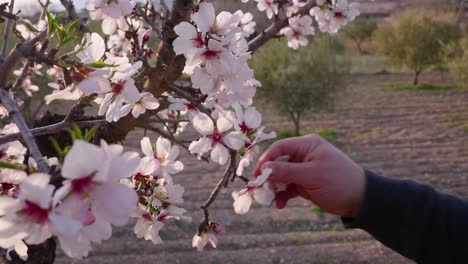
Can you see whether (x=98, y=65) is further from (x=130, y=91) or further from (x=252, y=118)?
(x=252, y=118)

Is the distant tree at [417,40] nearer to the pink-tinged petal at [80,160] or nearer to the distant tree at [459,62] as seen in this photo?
the distant tree at [459,62]

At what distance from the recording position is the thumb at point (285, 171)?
47.0 inches

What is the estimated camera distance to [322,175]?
131 centimetres

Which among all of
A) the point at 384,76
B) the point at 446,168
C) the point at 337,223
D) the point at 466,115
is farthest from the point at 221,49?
the point at 384,76

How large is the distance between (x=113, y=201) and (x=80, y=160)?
0.29 ft

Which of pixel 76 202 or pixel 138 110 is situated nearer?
pixel 76 202

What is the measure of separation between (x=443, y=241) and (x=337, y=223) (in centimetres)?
362

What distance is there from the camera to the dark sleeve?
1389 mm

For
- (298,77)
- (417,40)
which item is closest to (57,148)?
(298,77)

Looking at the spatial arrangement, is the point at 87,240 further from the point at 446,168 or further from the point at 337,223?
the point at 446,168

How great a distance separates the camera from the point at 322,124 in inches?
366

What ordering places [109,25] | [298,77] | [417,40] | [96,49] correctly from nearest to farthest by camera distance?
1. [96,49]
2. [109,25]
3. [298,77]
4. [417,40]

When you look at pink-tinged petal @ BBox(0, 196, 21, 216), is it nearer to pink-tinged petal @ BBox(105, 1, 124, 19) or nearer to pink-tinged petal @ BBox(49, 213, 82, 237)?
pink-tinged petal @ BBox(49, 213, 82, 237)

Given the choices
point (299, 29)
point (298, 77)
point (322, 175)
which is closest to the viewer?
point (322, 175)
